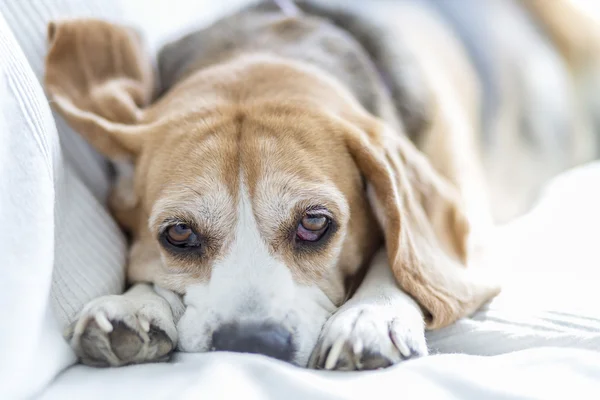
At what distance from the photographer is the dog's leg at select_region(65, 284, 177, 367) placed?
5.01 feet

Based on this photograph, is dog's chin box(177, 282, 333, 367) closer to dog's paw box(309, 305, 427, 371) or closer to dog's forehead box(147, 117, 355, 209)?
dog's paw box(309, 305, 427, 371)

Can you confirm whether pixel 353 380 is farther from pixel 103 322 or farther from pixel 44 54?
pixel 44 54

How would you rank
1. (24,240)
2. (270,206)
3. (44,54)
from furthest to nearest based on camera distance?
(44,54) → (270,206) → (24,240)

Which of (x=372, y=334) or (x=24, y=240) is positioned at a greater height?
(x=24, y=240)

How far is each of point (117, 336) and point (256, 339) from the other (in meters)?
0.31

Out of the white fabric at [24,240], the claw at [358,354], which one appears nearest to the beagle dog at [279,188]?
the claw at [358,354]

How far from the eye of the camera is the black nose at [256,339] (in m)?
1.54

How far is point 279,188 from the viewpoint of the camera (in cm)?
175

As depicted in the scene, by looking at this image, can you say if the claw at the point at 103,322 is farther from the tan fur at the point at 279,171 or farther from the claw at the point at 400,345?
the claw at the point at 400,345

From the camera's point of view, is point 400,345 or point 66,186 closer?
point 400,345

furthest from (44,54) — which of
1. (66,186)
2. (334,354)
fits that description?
(334,354)

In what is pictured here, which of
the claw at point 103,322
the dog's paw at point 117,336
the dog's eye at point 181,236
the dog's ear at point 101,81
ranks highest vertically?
the dog's ear at point 101,81

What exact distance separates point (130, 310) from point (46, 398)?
0.32 m

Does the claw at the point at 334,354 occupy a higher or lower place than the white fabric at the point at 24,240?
lower
